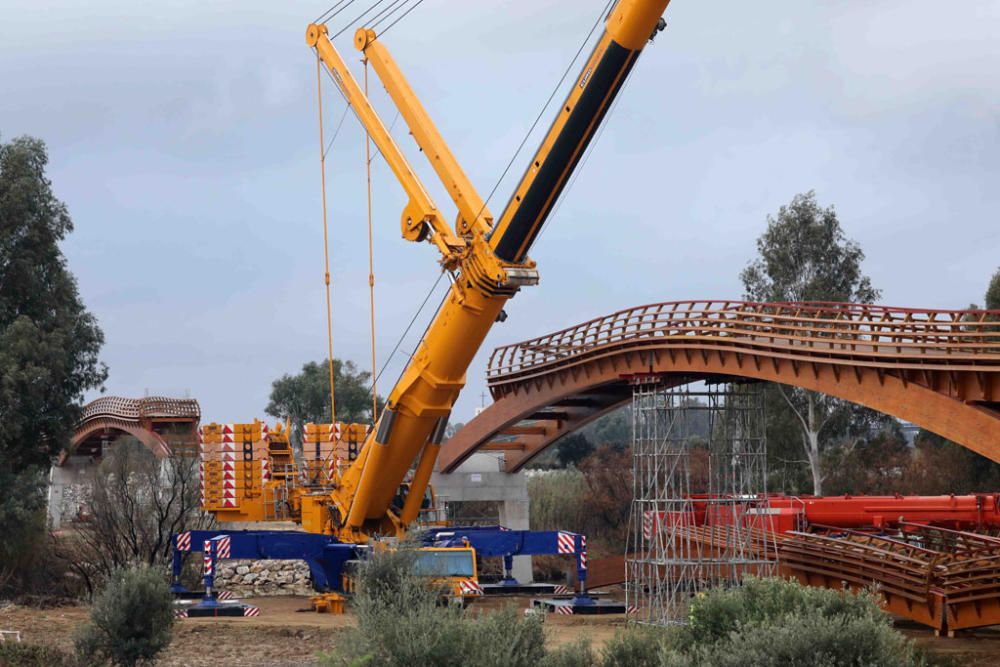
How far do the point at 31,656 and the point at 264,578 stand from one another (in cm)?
2484

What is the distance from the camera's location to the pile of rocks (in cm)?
4812

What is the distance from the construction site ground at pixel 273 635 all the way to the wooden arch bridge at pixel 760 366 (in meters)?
4.53

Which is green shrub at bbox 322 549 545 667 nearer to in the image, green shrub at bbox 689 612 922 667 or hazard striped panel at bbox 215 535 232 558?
green shrub at bbox 689 612 922 667

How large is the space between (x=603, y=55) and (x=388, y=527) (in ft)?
52.9

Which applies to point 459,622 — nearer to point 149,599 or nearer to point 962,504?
point 149,599

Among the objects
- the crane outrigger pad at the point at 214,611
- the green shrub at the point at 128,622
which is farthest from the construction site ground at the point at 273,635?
the green shrub at the point at 128,622

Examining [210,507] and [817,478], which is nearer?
[210,507]

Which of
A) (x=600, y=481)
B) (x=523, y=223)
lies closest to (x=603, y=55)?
(x=523, y=223)

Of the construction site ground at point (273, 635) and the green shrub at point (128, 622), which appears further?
the construction site ground at point (273, 635)

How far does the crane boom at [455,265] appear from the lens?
27.8m

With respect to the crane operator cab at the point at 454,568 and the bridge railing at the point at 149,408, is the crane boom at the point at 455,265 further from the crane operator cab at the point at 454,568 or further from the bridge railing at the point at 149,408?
the bridge railing at the point at 149,408

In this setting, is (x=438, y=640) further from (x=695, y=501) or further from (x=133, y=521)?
(x=133, y=521)

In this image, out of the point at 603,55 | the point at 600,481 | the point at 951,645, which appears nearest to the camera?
the point at 603,55

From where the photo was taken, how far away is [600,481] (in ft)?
248
